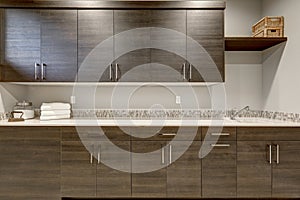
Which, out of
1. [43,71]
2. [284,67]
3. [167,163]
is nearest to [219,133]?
[167,163]

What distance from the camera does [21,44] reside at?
9.21 ft

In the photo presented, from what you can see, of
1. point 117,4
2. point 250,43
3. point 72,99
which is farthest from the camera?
point 72,99

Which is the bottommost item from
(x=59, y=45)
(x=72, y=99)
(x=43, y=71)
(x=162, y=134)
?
(x=162, y=134)

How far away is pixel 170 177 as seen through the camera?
2.58 metres

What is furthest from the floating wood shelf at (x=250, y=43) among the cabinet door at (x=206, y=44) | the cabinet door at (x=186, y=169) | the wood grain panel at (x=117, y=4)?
the cabinet door at (x=186, y=169)

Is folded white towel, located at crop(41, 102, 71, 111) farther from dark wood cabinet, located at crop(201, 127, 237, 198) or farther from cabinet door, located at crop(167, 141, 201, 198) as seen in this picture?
dark wood cabinet, located at crop(201, 127, 237, 198)

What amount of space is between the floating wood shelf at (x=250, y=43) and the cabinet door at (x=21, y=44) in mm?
2028

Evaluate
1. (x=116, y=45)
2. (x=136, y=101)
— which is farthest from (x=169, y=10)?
(x=136, y=101)

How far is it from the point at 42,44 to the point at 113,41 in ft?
2.43

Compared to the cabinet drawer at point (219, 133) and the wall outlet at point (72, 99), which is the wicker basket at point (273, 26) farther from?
the wall outlet at point (72, 99)

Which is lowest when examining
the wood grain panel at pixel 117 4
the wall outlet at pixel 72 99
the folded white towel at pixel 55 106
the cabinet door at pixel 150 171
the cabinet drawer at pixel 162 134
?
the cabinet door at pixel 150 171

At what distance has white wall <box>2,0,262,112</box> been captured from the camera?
3.24 m

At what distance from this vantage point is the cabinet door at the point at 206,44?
2.80 m

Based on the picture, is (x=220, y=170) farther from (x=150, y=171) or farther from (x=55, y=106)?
(x=55, y=106)
